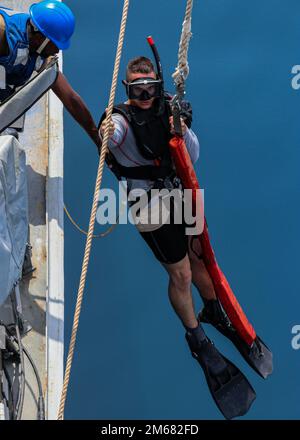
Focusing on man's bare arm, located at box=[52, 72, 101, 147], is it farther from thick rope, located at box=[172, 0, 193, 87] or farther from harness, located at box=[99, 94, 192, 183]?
thick rope, located at box=[172, 0, 193, 87]

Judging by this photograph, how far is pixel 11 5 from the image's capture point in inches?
184

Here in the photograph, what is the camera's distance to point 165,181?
11.1 ft

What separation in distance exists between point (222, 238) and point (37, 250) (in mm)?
1043

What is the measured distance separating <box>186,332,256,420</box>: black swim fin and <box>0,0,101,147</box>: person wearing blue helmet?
3.09 ft

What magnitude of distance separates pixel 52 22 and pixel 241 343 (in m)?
1.49

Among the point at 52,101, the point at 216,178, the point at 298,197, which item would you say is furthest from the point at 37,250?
the point at 298,197

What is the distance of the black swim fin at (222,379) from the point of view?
3510 millimetres

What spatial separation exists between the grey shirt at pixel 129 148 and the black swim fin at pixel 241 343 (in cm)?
59

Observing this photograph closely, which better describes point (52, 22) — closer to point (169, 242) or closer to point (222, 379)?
point (169, 242)

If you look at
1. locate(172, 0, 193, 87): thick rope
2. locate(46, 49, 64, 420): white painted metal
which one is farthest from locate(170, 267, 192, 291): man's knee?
locate(172, 0, 193, 87): thick rope

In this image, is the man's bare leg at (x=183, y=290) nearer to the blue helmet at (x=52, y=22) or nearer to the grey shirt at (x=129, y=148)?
the grey shirt at (x=129, y=148)

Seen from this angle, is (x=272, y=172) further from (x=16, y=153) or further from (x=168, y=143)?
(x=16, y=153)

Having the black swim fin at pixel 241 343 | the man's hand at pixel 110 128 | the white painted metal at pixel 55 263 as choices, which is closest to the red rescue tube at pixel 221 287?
the black swim fin at pixel 241 343

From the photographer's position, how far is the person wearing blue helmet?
3.40m
